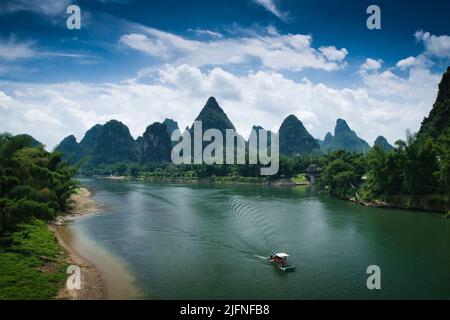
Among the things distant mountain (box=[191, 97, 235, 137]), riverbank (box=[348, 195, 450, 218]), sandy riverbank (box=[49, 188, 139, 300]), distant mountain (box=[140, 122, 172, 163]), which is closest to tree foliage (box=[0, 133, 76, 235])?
sandy riverbank (box=[49, 188, 139, 300])

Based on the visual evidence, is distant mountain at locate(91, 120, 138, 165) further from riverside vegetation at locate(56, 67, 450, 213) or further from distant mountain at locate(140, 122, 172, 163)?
riverside vegetation at locate(56, 67, 450, 213)

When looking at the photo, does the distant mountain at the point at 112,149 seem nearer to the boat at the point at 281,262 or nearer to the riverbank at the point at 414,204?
the riverbank at the point at 414,204

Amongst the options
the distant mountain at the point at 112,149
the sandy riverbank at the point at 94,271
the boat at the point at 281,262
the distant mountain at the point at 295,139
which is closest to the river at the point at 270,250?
the sandy riverbank at the point at 94,271

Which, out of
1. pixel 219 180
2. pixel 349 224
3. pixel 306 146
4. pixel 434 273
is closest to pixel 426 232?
pixel 349 224

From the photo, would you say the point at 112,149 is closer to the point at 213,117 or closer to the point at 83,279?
the point at 213,117

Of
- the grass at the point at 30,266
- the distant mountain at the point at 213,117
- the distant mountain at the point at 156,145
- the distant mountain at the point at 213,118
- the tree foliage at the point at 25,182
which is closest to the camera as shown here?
the grass at the point at 30,266

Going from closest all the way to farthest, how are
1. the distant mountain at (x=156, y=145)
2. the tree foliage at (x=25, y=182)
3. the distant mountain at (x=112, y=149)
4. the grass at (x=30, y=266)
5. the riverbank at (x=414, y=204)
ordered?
the grass at (x=30, y=266), the tree foliage at (x=25, y=182), the riverbank at (x=414, y=204), the distant mountain at (x=156, y=145), the distant mountain at (x=112, y=149)
